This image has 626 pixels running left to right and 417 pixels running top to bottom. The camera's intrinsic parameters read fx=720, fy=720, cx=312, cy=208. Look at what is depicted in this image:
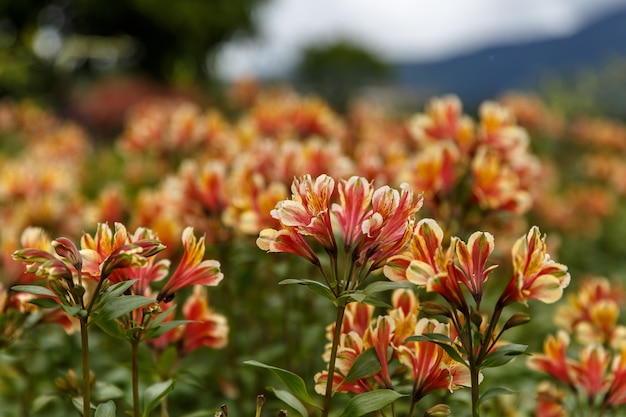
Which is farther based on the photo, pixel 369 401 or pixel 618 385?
pixel 618 385

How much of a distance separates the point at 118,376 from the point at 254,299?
0.77 meters

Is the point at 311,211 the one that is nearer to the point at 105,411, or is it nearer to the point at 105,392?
the point at 105,411

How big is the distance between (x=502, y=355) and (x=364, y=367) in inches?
8.5

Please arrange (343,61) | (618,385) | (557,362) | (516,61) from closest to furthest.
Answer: (618,385), (557,362), (343,61), (516,61)

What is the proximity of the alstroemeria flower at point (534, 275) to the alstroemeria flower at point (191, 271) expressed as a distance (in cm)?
49

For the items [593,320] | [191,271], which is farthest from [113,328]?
[593,320]

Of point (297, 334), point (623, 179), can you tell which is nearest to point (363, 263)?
point (297, 334)

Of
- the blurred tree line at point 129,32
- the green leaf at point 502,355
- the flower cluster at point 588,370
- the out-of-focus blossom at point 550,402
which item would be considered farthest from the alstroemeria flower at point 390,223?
the blurred tree line at point 129,32

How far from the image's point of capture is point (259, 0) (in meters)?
25.0

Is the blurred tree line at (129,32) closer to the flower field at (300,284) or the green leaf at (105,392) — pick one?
the flower field at (300,284)

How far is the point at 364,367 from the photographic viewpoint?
116 centimetres

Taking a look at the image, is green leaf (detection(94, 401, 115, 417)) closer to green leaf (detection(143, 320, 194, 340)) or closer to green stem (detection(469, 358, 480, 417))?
green leaf (detection(143, 320, 194, 340))

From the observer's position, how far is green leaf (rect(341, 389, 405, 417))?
1098mm

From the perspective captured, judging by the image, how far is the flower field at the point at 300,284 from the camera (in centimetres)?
113
